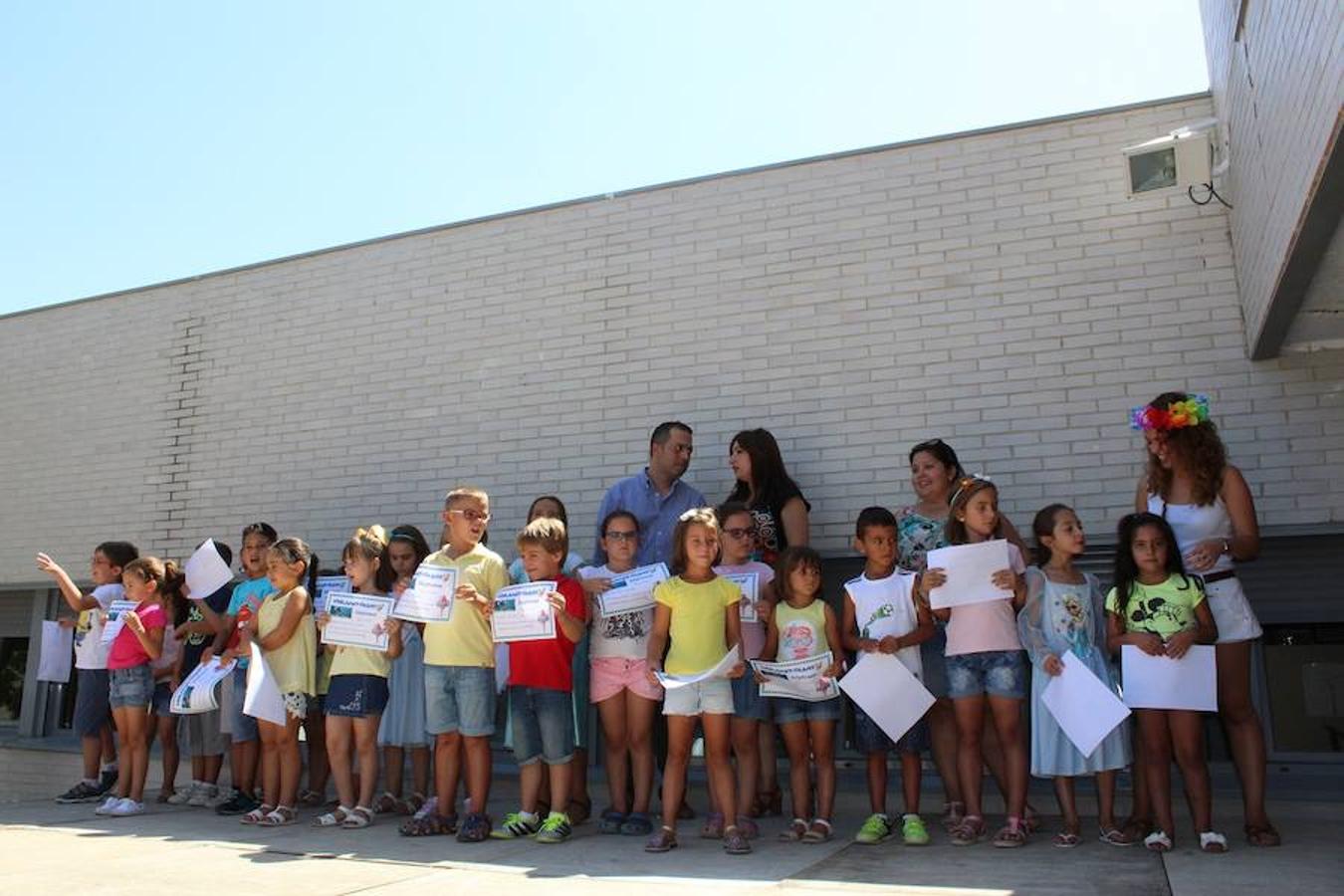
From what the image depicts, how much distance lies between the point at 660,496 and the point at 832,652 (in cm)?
152

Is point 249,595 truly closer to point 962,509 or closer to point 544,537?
point 544,537

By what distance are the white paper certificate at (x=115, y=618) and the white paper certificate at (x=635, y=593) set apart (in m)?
2.91

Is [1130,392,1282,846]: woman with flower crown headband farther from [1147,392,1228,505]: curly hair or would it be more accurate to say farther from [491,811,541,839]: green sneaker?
[491,811,541,839]: green sneaker

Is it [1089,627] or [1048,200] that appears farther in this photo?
[1048,200]

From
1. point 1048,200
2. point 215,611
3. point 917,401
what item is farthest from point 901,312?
point 215,611

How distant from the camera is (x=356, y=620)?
5137 mm

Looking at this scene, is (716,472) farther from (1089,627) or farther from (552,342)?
(1089,627)

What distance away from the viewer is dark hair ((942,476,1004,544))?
4562 millimetres

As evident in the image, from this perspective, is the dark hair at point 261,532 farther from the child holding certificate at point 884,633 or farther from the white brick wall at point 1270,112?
the white brick wall at point 1270,112

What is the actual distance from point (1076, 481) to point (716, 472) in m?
1.99

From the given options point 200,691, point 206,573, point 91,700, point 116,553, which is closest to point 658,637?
point 200,691

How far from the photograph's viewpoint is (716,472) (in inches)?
249

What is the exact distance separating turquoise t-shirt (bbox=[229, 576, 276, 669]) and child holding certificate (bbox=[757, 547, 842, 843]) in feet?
9.66

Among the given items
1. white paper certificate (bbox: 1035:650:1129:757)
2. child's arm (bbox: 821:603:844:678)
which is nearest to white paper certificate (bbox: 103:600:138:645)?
child's arm (bbox: 821:603:844:678)
